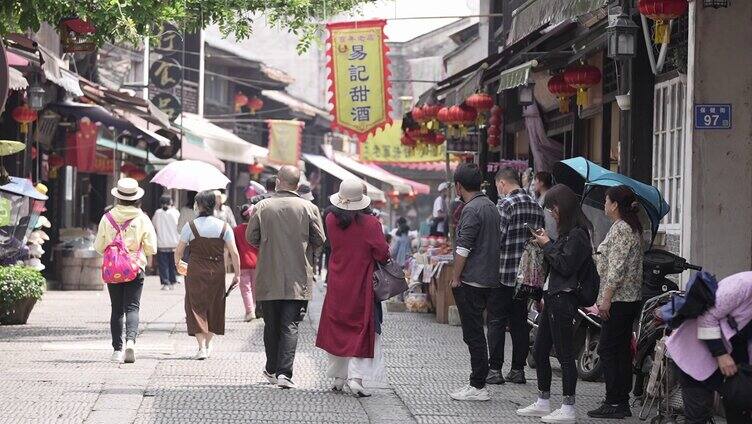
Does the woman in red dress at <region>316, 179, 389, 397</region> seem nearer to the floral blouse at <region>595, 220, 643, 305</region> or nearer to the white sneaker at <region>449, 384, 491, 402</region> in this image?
the white sneaker at <region>449, 384, 491, 402</region>

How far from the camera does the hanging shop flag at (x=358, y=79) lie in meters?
23.3

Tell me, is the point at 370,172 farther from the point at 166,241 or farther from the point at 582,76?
the point at 582,76

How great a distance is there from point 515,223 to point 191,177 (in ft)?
24.7

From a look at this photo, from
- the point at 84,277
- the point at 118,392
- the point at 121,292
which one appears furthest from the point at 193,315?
the point at 84,277

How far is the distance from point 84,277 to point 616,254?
54.8 ft

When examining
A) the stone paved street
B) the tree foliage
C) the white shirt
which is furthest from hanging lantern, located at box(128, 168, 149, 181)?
the stone paved street

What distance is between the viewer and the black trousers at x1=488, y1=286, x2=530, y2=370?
11797 mm

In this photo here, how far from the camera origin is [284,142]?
151 feet

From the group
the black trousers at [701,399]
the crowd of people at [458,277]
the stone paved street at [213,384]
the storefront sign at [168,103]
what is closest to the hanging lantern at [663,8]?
the crowd of people at [458,277]

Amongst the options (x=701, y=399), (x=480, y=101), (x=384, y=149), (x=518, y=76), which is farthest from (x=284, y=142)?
(x=701, y=399)

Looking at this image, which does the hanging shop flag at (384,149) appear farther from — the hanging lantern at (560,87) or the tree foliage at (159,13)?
the hanging lantern at (560,87)

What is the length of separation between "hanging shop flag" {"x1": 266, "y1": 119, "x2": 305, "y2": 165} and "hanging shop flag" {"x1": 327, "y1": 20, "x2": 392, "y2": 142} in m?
22.2

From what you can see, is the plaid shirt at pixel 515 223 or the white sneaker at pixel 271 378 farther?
the plaid shirt at pixel 515 223

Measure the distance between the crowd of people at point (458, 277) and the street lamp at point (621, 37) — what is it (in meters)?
1.50
